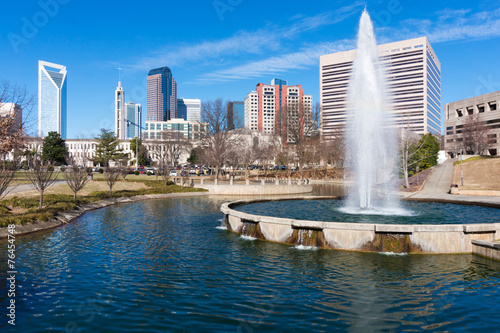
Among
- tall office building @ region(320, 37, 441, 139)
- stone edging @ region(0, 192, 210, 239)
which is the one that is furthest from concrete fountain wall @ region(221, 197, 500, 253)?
tall office building @ region(320, 37, 441, 139)

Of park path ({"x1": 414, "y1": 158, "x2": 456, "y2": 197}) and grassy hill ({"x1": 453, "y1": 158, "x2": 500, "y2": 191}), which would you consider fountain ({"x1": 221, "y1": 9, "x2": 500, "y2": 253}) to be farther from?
grassy hill ({"x1": 453, "y1": 158, "x2": 500, "y2": 191})

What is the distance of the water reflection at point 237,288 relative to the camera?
7.12 meters

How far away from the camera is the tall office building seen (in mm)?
131875

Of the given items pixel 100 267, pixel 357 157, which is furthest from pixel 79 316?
pixel 357 157

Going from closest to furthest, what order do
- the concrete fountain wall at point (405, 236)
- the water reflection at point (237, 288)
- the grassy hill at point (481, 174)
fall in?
1. the water reflection at point (237, 288)
2. the concrete fountain wall at point (405, 236)
3. the grassy hill at point (481, 174)

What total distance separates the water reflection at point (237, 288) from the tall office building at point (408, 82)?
114688 millimetres

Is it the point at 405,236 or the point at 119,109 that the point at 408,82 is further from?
the point at 405,236

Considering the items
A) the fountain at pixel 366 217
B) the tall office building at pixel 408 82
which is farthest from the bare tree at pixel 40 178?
the tall office building at pixel 408 82

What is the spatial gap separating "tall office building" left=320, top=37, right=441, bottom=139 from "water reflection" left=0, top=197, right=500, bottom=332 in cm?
11469

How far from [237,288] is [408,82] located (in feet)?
486

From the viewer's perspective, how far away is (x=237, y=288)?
9008 mm

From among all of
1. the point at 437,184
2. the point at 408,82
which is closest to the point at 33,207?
the point at 437,184

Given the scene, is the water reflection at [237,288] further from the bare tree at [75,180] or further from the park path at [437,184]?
the park path at [437,184]

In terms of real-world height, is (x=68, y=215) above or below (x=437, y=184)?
below
